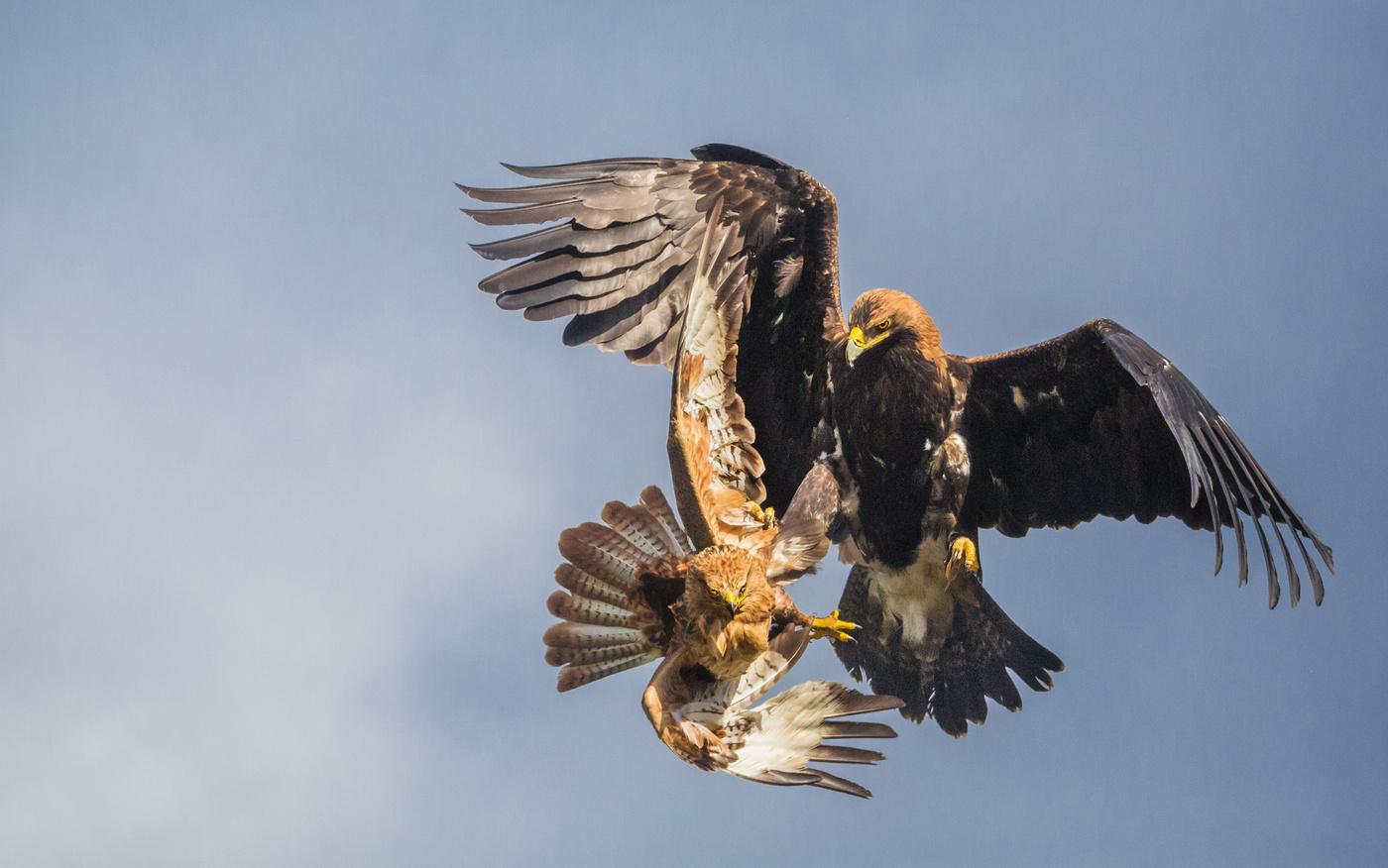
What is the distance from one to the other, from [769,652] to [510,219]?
2931 mm

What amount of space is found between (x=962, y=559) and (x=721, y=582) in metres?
2.40

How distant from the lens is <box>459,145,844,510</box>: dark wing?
24.8ft

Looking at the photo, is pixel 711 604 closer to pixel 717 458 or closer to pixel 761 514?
pixel 761 514

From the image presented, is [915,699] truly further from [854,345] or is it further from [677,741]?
[677,741]

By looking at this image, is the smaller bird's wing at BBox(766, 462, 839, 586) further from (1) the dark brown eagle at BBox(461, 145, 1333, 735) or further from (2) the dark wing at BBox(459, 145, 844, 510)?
(2) the dark wing at BBox(459, 145, 844, 510)

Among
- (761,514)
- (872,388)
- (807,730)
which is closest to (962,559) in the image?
(872,388)

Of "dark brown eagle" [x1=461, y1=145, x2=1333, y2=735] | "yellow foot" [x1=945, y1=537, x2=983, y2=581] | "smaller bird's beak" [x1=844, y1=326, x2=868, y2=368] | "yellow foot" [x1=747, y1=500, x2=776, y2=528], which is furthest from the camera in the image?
"yellow foot" [x1=945, y1=537, x2=983, y2=581]

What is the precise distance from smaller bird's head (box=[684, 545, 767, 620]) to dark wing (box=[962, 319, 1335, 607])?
2.37m

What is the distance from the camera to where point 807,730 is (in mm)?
5773

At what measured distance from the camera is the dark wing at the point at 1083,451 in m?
7.04

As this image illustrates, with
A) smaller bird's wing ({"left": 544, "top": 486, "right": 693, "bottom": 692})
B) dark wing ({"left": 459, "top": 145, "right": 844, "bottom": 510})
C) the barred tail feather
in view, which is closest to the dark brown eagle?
dark wing ({"left": 459, "top": 145, "right": 844, "bottom": 510})

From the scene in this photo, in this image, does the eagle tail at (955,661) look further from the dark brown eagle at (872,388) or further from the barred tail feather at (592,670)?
the barred tail feather at (592,670)

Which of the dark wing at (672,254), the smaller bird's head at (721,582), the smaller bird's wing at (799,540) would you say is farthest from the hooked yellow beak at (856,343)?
the smaller bird's head at (721,582)

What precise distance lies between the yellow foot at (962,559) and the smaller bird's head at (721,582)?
6.92ft
